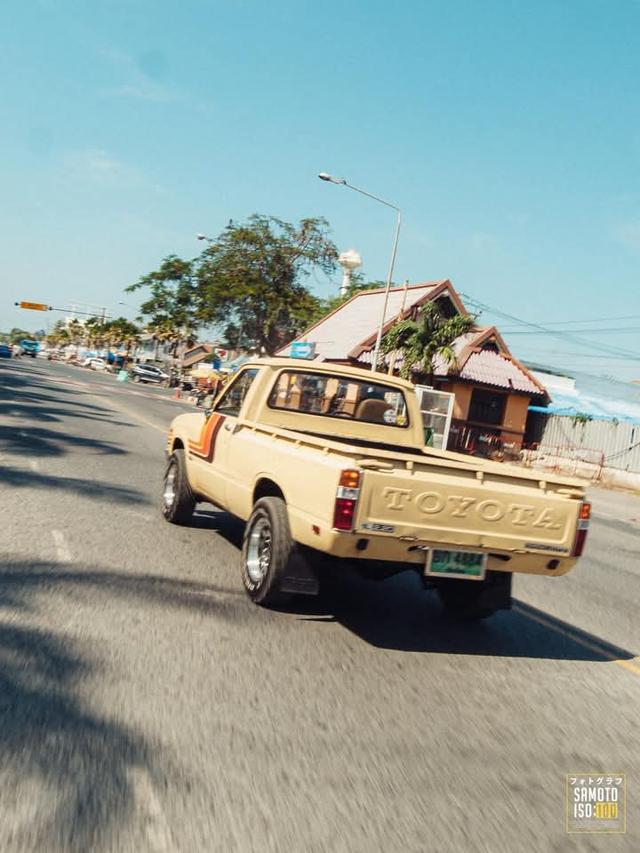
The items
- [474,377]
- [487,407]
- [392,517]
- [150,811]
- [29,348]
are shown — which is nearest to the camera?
[150,811]

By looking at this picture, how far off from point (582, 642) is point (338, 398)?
3023 millimetres

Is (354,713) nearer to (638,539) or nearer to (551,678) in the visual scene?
(551,678)

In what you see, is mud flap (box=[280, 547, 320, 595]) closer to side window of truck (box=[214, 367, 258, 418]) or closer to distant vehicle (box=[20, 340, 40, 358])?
side window of truck (box=[214, 367, 258, 418])

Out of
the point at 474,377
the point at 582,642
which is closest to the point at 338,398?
the point at 582,642

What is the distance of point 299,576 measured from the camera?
5.59m

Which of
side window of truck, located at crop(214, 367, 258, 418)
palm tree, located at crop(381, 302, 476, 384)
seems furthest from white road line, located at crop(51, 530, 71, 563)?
palm tree, located at crop(381, 302, 476, 384)

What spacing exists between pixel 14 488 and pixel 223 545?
3288mm

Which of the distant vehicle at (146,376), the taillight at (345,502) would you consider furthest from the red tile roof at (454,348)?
the distant vehicle at (146,376)

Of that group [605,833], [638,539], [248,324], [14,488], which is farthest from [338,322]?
[605,833]

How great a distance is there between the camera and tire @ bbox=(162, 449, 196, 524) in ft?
27.3

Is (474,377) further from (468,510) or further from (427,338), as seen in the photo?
(468,510)

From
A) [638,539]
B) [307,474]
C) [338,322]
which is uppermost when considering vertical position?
[338,322]

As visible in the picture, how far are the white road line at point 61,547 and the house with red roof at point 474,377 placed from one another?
26738 mm

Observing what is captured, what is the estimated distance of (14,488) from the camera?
9828 mm
